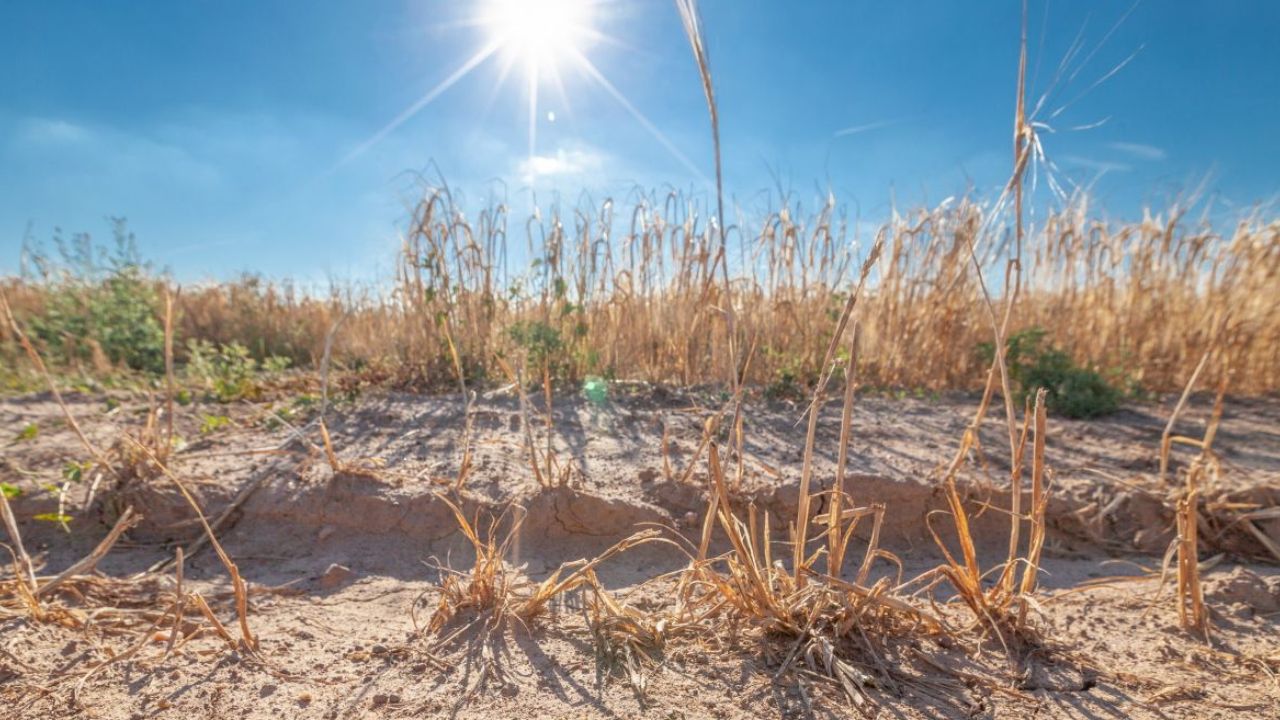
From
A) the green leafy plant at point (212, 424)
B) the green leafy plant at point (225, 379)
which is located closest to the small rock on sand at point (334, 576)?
the green leafy plant at point (212, 424)

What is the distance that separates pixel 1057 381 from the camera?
3.71m

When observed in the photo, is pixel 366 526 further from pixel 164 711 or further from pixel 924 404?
pixel 924 404

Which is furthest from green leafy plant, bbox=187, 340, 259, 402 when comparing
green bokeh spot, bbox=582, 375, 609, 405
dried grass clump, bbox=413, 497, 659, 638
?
dried grass clump, bbox=413, 497, 659, 638

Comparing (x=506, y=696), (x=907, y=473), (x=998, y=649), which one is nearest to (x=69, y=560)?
(x=506, y=696)

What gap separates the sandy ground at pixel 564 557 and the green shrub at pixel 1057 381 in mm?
147

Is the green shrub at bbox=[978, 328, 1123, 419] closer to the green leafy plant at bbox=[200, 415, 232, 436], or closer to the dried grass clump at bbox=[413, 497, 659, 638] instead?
the dried grass clump at bbox=[413, 497, 659, 638]

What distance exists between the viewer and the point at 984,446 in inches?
115

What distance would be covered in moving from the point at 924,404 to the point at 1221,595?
1.96m

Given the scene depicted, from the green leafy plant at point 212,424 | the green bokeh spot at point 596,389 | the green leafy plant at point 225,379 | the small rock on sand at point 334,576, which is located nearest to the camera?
the small rock on sand at point 334,576

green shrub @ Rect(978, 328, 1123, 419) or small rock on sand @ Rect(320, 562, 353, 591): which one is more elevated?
green shrub @ Rect(978, 328, 1123, 419)

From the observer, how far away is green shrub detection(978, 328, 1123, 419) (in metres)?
3.56

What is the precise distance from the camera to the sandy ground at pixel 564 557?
1337mm

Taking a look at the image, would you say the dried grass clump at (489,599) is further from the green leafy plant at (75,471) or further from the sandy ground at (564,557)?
the green leafy plant at (75,471)

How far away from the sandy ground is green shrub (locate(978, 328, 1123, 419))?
147 millimetres
